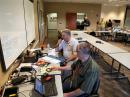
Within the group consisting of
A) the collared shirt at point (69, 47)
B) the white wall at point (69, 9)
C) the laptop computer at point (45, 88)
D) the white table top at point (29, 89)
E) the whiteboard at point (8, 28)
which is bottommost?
the white table top at point (29, 89)

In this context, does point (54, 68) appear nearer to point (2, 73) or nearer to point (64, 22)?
point (2, 73)

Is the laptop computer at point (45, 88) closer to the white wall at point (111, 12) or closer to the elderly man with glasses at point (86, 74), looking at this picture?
the elderly man with glasses at point (86, 74)

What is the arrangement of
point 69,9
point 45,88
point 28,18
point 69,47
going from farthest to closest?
point 69,9
point 28,18
point 69,47
point 45,88

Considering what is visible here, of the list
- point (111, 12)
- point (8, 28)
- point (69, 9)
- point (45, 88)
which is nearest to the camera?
point (45, 88)

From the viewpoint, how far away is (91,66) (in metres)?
1.54

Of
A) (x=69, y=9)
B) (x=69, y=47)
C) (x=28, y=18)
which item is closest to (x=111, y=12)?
(x=69, y=9)

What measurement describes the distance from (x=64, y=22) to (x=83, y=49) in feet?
32.1

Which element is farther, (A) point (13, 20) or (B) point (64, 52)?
(B) point (64, 52)

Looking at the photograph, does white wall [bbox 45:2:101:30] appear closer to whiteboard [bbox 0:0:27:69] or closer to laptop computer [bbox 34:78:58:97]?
whiteboard [bbox 0:0:27:69]

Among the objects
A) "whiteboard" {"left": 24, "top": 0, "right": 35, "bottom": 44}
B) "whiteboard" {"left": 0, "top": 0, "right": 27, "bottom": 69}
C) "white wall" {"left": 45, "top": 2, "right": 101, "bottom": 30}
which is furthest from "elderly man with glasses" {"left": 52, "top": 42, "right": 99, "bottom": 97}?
"white wall" {"left": 45, "top": 2, "right": 101, "bottom": 30}

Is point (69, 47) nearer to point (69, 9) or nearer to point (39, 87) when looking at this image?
point (39, 87)

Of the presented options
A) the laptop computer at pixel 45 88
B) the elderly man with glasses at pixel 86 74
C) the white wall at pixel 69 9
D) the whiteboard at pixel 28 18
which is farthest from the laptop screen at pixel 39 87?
the white wall at pixel 69 9

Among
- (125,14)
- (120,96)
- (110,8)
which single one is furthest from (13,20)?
(110,8)

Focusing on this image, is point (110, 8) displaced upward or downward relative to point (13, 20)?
upward
